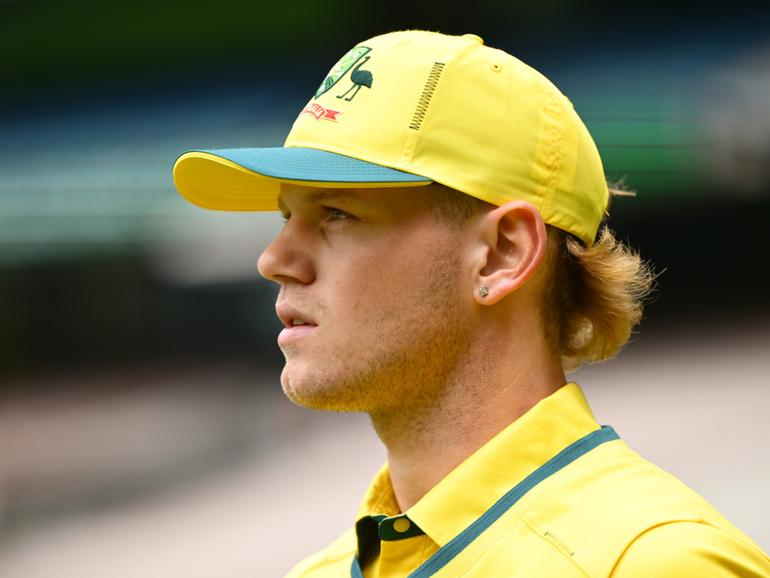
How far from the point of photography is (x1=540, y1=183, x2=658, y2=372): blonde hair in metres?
1.68

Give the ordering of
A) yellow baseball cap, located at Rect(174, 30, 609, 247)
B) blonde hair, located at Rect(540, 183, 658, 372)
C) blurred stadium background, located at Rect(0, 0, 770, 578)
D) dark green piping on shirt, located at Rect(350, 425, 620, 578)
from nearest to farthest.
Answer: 1. dark green piping on shirt, located at Rect(350, 425, 620, 578)
2. yellow baseball cap, located at Rect(174, 30, 609, 247)
3. blonde hair, located at Rect(540, 183, 658, 372)
4. blurred stadium background, located at Rect(0, 0, 770, 578)

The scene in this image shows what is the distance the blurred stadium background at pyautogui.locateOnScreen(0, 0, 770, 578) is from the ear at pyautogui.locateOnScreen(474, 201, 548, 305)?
2520mm

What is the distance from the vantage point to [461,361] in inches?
62.1

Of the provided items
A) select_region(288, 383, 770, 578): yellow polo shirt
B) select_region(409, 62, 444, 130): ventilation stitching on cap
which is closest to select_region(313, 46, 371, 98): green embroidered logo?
select_region(409, 62, 444, 130): ventilation stitching on cap

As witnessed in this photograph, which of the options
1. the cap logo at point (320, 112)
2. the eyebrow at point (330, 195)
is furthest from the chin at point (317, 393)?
the cap logo at point (320, 112)

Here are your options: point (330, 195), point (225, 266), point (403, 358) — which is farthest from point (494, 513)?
point (225, 266)

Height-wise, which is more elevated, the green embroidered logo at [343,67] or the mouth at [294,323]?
the green embroidered logo at [343,67]

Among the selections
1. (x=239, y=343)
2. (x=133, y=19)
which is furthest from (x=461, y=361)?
(x=133, y=19)

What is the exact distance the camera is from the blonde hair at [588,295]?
5.50ft

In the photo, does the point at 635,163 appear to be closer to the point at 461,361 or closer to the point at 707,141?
the point at 707,141

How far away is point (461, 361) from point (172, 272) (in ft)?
11.3

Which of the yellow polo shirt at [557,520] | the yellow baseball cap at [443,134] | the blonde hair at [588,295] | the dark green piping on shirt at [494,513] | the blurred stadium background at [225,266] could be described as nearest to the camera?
the yellow polo shirt at [557,520]

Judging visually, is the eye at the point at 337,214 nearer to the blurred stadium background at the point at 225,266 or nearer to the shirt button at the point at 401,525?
the shirt button at the point at 401,525

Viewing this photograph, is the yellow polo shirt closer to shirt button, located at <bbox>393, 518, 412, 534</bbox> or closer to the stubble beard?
shirt button, located at <bbox>393, 518, 412, 534</bbox>
